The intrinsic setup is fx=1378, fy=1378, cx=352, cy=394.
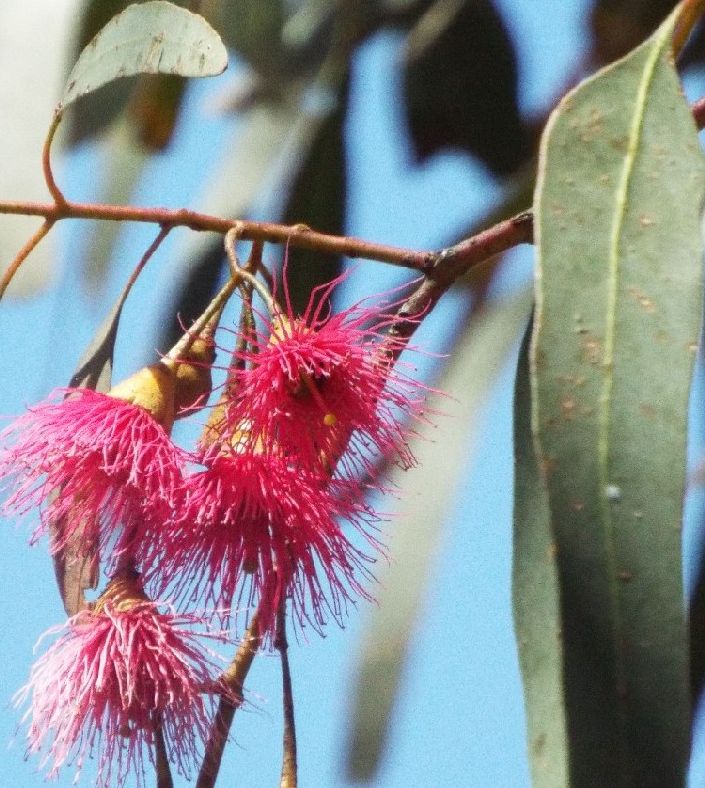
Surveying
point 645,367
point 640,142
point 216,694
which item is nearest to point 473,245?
point 640,142

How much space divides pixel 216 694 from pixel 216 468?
177 mm

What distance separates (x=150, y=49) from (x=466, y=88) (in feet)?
3.18

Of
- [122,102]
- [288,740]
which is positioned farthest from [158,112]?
[288,740]

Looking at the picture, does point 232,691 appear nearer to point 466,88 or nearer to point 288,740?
point 288,740

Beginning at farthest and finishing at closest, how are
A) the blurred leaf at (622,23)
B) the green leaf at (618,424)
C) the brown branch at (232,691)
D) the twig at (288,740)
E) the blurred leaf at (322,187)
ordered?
the blurred leaf at (622,23) < the blurred leaf at (322,187) < the brown branch at (232,691) < the twig at (288,740) < the green leaf at (618,424)

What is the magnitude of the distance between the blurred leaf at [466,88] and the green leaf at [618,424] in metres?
1.06

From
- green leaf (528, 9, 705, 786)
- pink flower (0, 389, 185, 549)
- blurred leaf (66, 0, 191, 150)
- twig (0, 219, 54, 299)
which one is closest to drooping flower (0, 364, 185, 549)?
pink flower (0, 389, 185, 549)

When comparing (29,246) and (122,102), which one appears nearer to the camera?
(29,246)

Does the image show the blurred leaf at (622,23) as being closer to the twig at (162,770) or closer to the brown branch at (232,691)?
the brown branch at (232,691)

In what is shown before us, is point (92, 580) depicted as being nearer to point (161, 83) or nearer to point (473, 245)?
point (473, 245)

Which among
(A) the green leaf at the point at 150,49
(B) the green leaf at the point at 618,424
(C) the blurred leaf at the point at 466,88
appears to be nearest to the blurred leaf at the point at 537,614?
(B) the green leaf at the point at 618,424

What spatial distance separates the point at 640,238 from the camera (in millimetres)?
871

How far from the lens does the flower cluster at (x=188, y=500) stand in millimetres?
1058

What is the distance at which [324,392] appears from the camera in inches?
43.8
